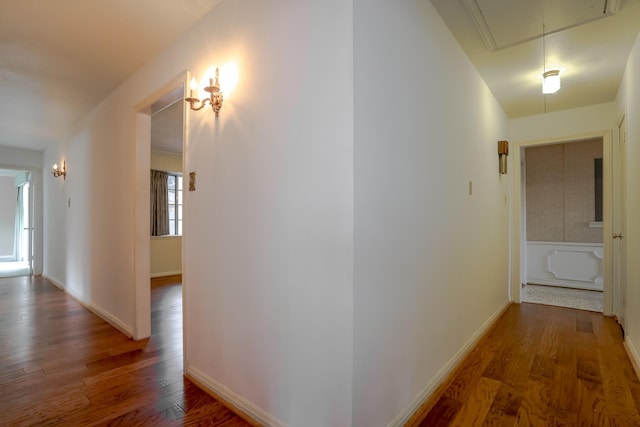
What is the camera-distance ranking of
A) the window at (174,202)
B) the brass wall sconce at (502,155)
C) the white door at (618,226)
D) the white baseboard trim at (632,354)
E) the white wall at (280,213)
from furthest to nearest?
the window at (174,202)
the brass wall sconce at (502,155)
the white door at (618,226)
the white baseboard trim at (632,354)
the white wall at (280,213)

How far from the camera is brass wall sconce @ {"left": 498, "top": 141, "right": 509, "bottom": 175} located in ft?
11.3

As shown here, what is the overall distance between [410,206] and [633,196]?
208 centimetres

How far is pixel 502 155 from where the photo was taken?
11.6 ft

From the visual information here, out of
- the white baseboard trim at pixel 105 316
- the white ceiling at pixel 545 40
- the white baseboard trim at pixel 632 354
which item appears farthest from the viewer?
the white baseboard trim at pixel 105 316

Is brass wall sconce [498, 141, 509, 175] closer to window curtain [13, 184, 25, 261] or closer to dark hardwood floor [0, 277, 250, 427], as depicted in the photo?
dark hardwood floor [0, 277, 250, 427]

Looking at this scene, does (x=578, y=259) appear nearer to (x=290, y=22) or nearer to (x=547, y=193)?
(x=547, y=193)

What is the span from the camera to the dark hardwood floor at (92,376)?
5.77 feet

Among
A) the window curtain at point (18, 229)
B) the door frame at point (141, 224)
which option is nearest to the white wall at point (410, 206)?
the door frame at point (141, 224)

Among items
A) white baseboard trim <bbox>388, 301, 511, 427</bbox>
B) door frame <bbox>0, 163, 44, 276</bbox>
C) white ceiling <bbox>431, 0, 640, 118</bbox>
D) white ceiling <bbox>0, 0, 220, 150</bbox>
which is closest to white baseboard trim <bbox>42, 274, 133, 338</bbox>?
door frame <bbox>0, 163, 44, 276</bbox>

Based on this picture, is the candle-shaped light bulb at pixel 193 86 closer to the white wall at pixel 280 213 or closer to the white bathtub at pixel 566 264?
the white wall at pixel 280 213

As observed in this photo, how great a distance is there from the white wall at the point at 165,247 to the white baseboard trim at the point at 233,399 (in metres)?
4.35

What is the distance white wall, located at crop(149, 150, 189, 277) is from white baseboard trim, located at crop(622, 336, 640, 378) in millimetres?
6417

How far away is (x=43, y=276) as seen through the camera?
588cm

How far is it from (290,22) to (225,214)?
3.50 feet
